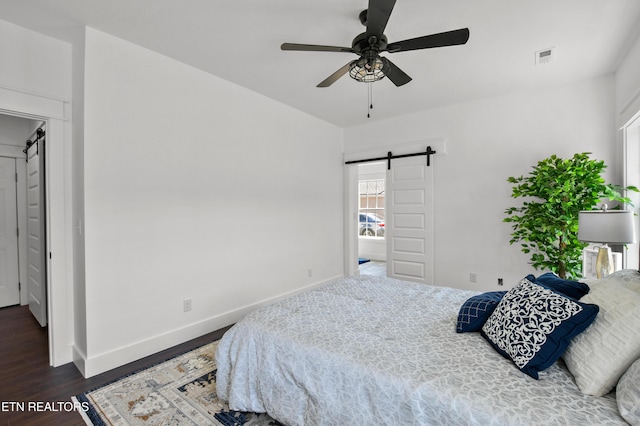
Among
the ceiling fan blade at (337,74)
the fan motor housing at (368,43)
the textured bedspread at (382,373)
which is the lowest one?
the textured bedspread at (382,373)

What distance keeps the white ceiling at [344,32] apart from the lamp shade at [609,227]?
143cm

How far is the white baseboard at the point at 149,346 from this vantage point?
90.4 inches

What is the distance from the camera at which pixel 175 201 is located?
279 cm

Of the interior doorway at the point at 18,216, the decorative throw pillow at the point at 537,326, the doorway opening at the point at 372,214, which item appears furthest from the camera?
the doorway opening at the point at 372,214

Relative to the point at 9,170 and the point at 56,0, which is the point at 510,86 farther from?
the point at 9,170

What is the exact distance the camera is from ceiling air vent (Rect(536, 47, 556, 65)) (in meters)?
2.58

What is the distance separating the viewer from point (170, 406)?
191 centimetres

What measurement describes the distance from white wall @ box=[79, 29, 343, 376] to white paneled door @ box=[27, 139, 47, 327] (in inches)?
41.0

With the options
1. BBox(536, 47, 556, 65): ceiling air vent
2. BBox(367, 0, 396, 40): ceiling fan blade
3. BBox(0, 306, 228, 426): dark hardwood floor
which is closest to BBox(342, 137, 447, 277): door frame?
BBox(536, 47, 556, 65): ceiling air vent

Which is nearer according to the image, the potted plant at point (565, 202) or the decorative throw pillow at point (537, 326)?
the decorative throw pillow at point (537, 326)

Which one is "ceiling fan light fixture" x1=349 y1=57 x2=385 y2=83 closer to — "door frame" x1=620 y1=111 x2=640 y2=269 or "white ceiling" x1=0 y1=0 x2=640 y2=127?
"white ceiling" x1=0 y1=0 x2=640 y2=127

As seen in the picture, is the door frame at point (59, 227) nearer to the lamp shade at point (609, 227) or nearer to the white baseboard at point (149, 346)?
the white baseboard at point (149, 346)

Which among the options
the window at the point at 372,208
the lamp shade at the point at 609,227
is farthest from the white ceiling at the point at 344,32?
the window at the point at 372,208

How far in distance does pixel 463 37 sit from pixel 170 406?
9.60 ft
